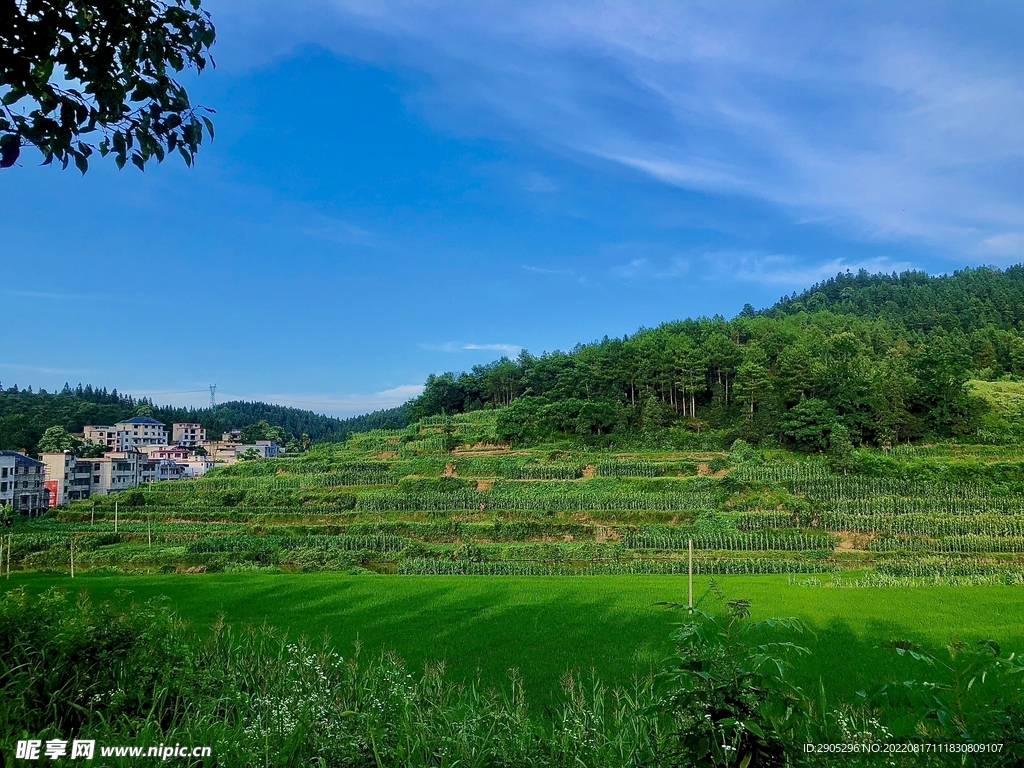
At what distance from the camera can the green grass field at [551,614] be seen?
870cm

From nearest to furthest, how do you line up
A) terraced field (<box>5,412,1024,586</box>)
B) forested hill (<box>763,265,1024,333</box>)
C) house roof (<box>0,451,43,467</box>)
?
1. terraced field (<box>5,412,1024,586</box>)
2. house roof (<box>0,451,43,467</box>)
3. forested hill (<box>763,265,1024,333</box>)

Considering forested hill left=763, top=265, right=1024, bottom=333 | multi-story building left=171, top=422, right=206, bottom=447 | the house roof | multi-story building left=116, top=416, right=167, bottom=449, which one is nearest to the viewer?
the house roof

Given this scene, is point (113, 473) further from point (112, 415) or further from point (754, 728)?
point (754, 728)

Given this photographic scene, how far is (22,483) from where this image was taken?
1293 inches

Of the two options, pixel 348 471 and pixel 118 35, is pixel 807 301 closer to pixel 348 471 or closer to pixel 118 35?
pixel 348 471

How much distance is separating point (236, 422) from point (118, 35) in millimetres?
99131

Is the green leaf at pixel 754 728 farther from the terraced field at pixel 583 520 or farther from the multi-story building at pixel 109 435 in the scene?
the multi-story building at pixel 109 435

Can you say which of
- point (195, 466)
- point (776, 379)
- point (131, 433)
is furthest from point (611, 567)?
point (131, 433)

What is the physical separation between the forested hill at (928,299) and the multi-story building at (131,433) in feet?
252

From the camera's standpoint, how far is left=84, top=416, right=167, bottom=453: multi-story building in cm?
6097

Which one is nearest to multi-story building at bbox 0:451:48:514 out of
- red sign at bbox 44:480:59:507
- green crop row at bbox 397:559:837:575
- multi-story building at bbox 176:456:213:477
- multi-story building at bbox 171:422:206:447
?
red sign at bbox 44:480:59:507

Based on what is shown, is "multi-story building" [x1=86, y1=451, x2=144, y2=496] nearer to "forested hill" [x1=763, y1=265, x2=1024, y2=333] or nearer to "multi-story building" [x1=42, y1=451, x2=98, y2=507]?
"multi-story building" [x1=42, y1=451, x2=98, y2=507]

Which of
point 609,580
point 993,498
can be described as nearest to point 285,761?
point 609,580

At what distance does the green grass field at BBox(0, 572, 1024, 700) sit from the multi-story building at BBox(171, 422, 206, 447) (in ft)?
203
